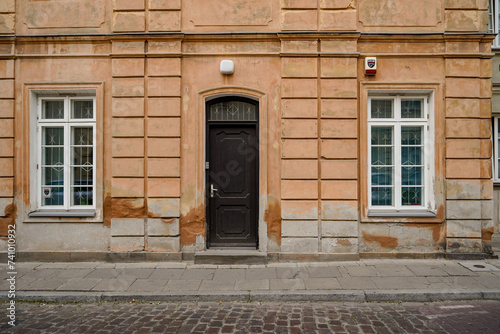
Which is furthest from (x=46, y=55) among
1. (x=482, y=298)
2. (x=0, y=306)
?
(x=482, y=298)

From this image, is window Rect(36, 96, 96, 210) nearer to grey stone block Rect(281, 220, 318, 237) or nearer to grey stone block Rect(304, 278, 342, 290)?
grey stone block Rect(281, 220, 318, 237)

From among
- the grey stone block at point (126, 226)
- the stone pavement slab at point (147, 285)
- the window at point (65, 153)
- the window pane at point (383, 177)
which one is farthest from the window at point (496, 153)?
the window at point (65, 153)

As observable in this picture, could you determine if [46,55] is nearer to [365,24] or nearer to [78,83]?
[78,83]

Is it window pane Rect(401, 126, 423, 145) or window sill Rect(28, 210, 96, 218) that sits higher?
window pane Rect(401, 126, 423, 145)

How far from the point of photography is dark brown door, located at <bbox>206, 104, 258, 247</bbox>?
707cm

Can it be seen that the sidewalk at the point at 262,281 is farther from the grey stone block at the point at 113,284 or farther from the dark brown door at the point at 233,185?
the dark brown door at the point at 233,185

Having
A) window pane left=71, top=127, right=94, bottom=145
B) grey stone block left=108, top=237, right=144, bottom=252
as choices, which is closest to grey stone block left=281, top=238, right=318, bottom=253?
grey stone block left=108, top=237, right=144, bottom=252

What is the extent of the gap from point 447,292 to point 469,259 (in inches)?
83.4

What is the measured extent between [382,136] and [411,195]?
1.37 meters

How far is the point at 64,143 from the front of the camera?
7.22 meters

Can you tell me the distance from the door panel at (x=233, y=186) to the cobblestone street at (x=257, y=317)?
215 centimetres

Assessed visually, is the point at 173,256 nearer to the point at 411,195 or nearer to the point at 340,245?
the point at 340,245

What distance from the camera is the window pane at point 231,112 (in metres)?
7.10

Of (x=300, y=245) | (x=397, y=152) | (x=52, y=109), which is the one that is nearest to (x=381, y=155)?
(x=397, y=152)
